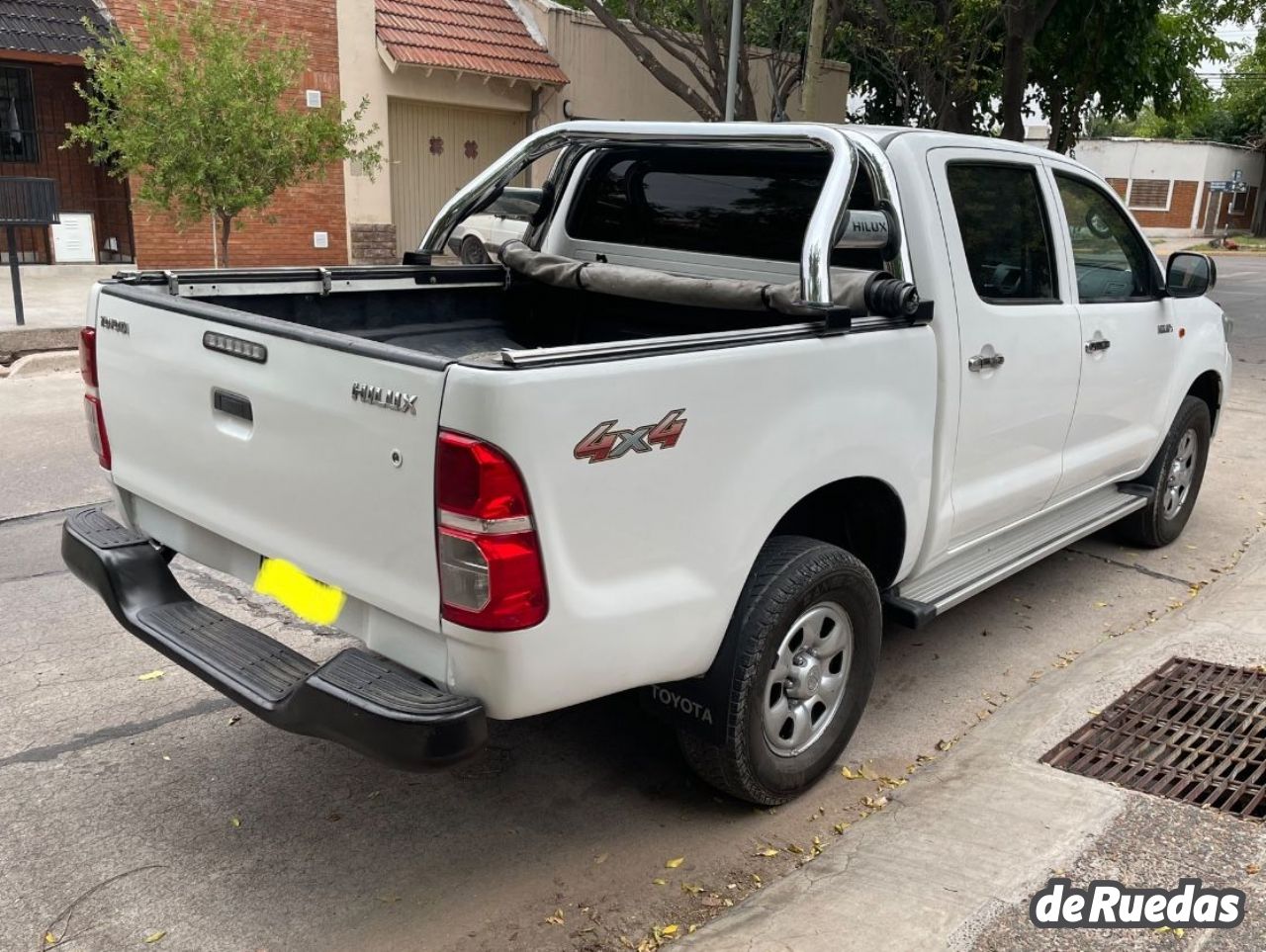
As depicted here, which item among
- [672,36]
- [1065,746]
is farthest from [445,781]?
[672,36]

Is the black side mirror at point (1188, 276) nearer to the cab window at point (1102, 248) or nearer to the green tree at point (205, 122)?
the cab window at point (1102, 248)

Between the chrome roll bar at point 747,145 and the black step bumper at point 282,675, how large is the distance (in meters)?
1.67

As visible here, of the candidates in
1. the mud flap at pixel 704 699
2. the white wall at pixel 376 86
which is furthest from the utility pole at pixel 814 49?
the mud flap at pixel 704 699

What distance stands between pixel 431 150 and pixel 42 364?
864 cm

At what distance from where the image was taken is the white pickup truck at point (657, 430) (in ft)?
8.64

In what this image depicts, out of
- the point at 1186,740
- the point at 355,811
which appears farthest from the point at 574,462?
the point at 1186,740

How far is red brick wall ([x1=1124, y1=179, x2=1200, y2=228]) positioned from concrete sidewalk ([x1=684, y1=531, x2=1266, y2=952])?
4812 centimetres

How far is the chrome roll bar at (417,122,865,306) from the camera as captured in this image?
3.52 m

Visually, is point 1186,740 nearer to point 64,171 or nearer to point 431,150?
point 431,150

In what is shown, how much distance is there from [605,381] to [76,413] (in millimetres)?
7213

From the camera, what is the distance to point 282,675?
293cm

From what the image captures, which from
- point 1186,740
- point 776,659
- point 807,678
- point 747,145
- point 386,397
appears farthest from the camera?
point 747,145

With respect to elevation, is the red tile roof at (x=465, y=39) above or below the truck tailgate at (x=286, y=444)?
above

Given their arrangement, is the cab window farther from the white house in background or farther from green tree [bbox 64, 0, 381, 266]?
the white house in background
